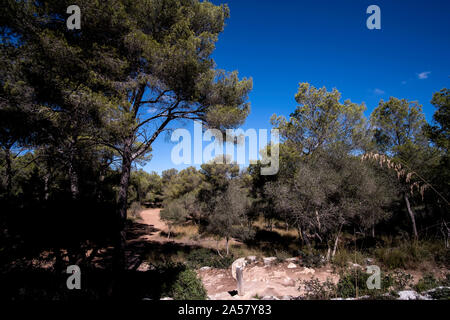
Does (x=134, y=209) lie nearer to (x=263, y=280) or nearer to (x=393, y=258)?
(x=263, y=280)

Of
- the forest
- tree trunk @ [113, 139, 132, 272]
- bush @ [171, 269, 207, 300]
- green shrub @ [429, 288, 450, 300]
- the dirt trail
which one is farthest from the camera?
the dirt trail

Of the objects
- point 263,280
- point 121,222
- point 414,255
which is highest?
point 121,222

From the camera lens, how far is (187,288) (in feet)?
18.0

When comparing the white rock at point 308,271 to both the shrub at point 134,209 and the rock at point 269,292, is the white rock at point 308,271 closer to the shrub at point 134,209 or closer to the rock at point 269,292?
the rock at point 269,292

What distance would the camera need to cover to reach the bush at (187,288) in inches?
204

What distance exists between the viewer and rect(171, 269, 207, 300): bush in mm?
5175

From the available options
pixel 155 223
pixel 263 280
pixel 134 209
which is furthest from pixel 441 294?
pixel 134 209

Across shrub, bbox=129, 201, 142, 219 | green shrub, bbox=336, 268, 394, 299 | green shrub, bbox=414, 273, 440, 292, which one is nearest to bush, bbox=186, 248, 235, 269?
green shrub, bbox=336, 268, 394, 299

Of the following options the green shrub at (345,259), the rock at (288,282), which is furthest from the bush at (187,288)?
the green shrub at (345,259)

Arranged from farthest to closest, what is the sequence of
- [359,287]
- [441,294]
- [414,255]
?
[414,255] → [359,287] → [441,294]

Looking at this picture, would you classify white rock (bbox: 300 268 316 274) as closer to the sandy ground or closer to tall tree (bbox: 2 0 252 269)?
the sandy ground

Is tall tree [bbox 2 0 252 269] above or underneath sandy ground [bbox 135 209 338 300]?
above
